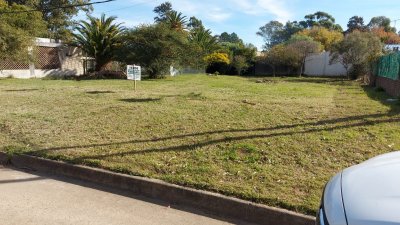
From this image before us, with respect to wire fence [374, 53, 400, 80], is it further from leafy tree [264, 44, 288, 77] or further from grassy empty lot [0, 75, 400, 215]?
leafy tree [264, 44, 288, 77]

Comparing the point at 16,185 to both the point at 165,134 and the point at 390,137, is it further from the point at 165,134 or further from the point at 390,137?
the point at 390,137

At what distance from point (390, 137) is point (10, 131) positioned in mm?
6979

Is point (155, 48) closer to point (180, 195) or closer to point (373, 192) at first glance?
point (180, 195)

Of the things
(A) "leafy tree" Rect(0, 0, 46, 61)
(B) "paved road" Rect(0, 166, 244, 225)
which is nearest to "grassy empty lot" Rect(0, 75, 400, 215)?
(B) "paved road" Rect(0, 166, 244, 225)

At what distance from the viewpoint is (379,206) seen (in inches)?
84.1

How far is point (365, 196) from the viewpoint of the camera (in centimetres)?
230

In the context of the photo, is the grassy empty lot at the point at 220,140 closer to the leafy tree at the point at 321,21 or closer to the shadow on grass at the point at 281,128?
the shadow on grass at the point at 281,128

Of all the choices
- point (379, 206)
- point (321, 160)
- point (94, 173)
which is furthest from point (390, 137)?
point (379, 206)

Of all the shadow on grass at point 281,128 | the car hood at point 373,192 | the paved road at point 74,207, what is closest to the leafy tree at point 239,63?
the shadow on grass at point 281,128

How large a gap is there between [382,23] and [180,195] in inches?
3363

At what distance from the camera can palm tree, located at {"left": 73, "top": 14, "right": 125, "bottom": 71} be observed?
1203 inches

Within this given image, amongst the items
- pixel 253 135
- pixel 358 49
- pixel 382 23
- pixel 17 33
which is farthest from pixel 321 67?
pixel 382 23

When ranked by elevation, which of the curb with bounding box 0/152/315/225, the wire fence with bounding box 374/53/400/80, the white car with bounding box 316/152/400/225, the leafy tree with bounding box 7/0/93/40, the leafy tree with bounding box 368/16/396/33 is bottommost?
the curb with bounding box 0/152/315/225

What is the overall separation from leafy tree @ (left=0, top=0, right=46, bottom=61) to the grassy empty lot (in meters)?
14.9
